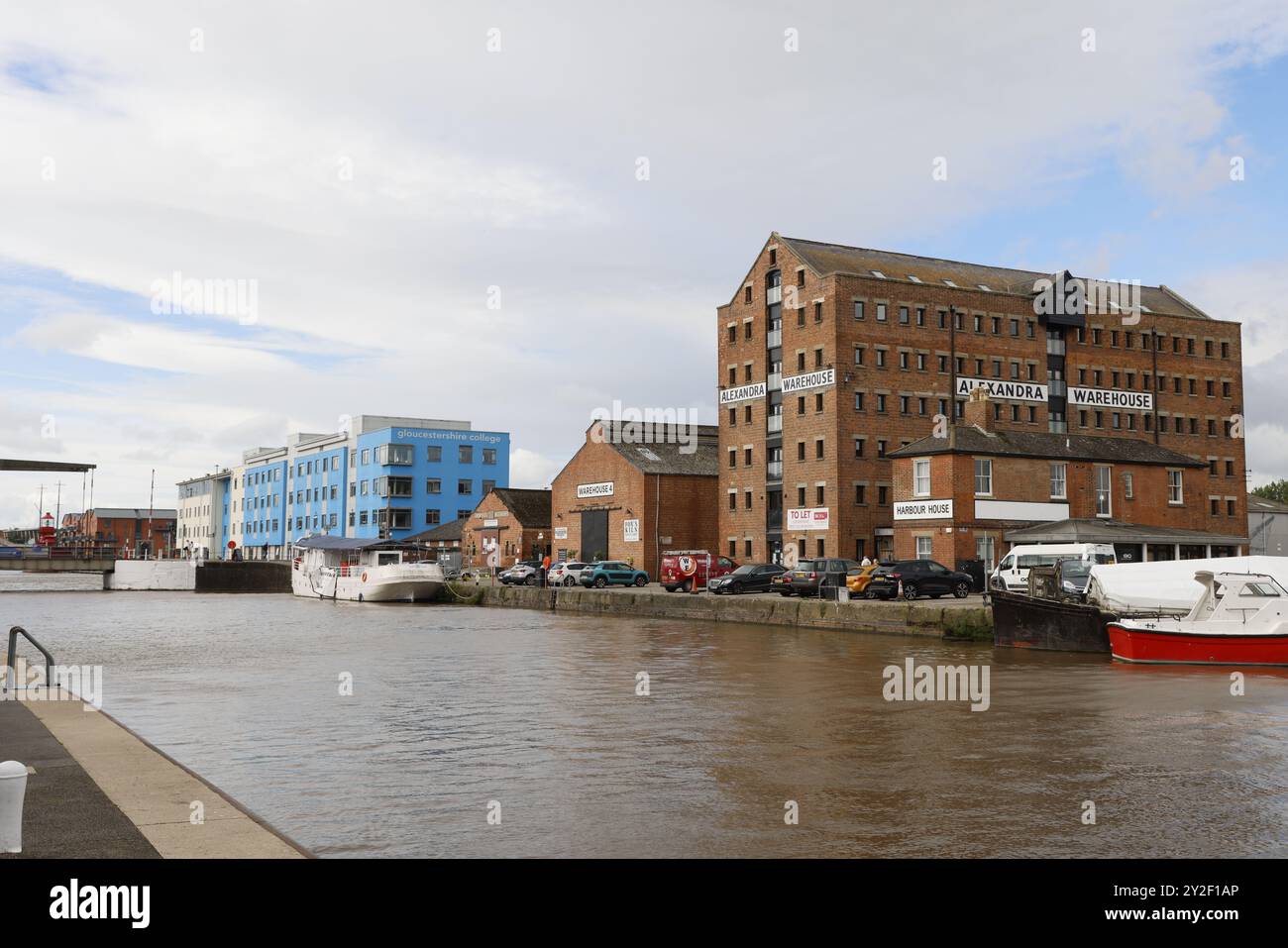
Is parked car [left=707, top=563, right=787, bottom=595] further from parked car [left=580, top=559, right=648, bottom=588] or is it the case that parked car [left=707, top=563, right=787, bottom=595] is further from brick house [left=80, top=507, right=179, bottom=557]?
brick house [left=80, top=507, right=179, bottom=557]

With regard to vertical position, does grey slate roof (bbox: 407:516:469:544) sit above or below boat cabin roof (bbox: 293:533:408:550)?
above

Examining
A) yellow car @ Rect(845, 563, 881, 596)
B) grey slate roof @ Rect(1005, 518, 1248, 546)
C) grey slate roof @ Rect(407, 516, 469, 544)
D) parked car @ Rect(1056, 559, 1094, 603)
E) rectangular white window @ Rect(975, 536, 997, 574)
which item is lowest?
yellow car @ Rect(845, 563, 881, 596)

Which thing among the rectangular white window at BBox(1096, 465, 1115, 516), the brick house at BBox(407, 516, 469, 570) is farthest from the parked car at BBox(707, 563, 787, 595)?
the brick house at BBox(407, 516, 469, 570)

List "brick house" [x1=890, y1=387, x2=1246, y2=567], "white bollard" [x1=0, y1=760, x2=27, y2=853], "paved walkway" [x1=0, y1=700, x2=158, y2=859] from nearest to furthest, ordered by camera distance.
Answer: "white bollard" [x1=0, y1=760, x2=27, y2=853] → "paved walkway" [x1=0, y1=700, x2=158, y2=859] → "brick house" [x1=890, y1=387, x2=1246, y2=567]

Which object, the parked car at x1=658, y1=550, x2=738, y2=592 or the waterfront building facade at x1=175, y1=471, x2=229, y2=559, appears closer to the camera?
the parked car at x1=658, y1=550, x2=738, y2=592

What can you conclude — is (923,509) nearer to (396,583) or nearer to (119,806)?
(396,583)

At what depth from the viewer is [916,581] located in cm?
4297

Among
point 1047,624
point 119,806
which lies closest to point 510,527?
point 1047,624

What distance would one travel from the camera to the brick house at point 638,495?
73.1 metres

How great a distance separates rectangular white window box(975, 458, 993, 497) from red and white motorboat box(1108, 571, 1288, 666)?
2716cm

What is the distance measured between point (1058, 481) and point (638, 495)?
26.1m

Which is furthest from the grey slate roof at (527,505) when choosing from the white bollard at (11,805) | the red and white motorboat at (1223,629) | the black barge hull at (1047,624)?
the white bollard at (11,805)

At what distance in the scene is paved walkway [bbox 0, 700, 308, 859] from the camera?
7867 millimetres
